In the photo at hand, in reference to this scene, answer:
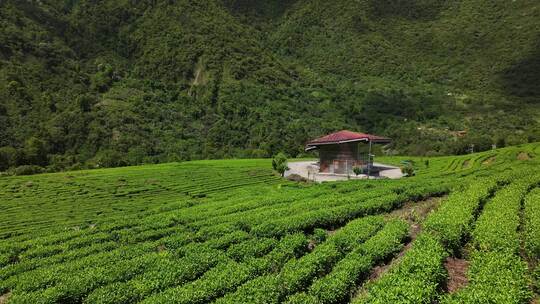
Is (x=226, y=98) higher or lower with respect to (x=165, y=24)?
lower

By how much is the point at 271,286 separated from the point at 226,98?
145 metres

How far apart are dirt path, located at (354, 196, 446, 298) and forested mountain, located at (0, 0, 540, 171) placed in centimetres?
7106

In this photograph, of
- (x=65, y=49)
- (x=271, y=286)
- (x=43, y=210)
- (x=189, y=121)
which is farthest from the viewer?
(x=65, y=49)

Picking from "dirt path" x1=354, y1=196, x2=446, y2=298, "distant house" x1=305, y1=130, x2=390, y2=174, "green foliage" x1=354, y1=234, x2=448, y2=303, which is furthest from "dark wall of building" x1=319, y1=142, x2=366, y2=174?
"green foliage" x1=354, y1=234, x2=448, y2=303

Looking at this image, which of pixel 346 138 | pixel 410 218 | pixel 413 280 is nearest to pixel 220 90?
pixel 346 138

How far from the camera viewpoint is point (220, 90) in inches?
6294

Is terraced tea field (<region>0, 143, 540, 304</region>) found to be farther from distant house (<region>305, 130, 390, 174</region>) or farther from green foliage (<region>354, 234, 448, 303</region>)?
distant house (<region>305, 130, 390, 174</region>)

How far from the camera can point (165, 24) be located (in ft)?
639

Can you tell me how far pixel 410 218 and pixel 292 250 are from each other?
11113mm

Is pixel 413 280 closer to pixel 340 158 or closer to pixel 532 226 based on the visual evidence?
pixel 532 226

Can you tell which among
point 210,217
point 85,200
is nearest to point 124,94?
point 85,200

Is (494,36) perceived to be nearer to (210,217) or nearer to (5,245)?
(210,217)

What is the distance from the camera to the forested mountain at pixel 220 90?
106188mm

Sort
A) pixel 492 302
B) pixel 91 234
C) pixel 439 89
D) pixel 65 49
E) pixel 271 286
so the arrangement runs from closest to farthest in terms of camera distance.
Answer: pixel 492 302
pixel 271 286
pixel 91 234
pixel 65 49
pixel 439 89
